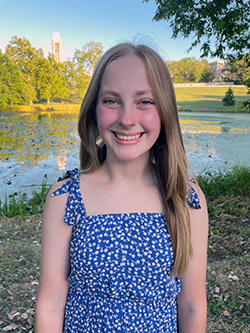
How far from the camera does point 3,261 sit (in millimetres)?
3125

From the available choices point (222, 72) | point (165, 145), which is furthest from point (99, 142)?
point (222, 72)

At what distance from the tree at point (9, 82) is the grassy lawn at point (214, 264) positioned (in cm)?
1454

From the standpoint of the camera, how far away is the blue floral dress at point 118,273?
1.06 m

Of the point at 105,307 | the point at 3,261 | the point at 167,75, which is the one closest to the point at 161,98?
the point at 167,75

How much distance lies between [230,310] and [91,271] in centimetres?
192

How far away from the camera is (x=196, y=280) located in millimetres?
1188

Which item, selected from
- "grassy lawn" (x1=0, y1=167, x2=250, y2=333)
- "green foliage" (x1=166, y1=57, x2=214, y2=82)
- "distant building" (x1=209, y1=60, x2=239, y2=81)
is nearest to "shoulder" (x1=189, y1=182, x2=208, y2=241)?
"grassy lawn" (x1=0, y1=167, x2=250, y2=333)

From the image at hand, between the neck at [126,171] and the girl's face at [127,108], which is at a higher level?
the girl's face at [127,108]

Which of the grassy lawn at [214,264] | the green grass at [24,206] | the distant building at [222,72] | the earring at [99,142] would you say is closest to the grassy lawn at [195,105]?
the distant building at [222,72]

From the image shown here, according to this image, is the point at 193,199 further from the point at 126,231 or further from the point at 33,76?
the point at 33,76

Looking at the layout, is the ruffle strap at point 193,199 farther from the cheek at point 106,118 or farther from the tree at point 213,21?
the tree at point 213,21

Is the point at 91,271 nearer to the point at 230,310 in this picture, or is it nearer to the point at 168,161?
the point at 168,161

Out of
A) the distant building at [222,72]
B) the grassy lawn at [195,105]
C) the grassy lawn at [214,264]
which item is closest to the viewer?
the grassy lawn at [214,264]

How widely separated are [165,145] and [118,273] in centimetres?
64
